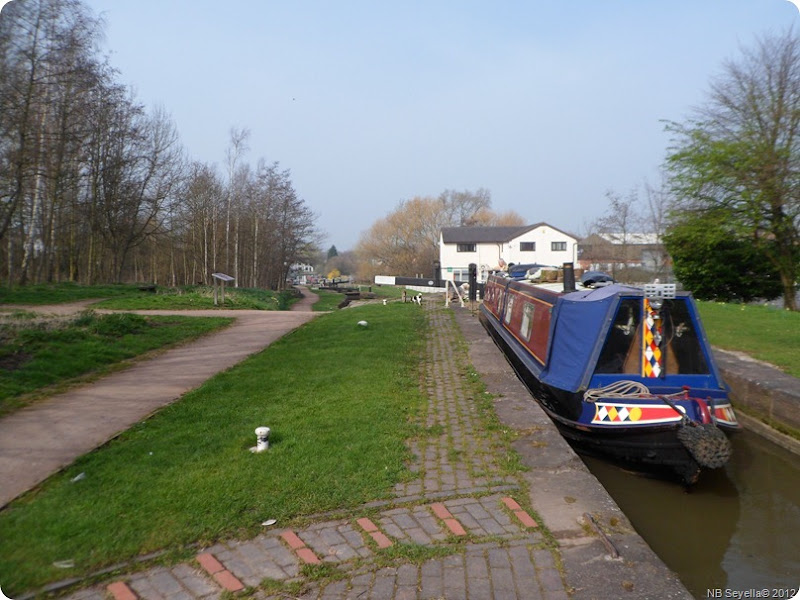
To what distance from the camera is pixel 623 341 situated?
5.39 meters

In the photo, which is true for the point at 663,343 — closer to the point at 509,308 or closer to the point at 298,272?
the point at 509,308

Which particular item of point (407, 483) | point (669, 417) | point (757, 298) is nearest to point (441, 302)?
point (757, 298)

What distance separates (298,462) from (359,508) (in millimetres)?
791

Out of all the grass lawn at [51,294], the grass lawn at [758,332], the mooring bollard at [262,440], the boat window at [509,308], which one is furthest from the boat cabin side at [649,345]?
the grass lawn at [51,294]

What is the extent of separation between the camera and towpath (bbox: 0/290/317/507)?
13.0 ft

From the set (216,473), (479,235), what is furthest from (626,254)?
(216,473)

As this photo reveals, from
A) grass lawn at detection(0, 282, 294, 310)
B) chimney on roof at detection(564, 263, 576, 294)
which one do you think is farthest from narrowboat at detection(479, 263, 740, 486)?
grass lawn at detection(0, 282, 294, 310)

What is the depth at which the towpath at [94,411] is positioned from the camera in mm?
3949

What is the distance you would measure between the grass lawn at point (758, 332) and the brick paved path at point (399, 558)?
6501 millimetres

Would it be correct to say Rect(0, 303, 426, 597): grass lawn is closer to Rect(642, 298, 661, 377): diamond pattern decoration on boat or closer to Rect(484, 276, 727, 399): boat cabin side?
Rect(484, 276, 727, 399): boat cabin side

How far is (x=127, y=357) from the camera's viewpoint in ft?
26.5

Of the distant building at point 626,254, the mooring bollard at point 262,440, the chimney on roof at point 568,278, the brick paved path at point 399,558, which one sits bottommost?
the brick paved path at point 399,558

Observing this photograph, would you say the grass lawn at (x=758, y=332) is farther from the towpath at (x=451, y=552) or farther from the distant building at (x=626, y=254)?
the distant building at (x=626, y=254)

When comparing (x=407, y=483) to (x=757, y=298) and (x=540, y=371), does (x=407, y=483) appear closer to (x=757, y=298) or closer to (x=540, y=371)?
(x=540, y=371)
